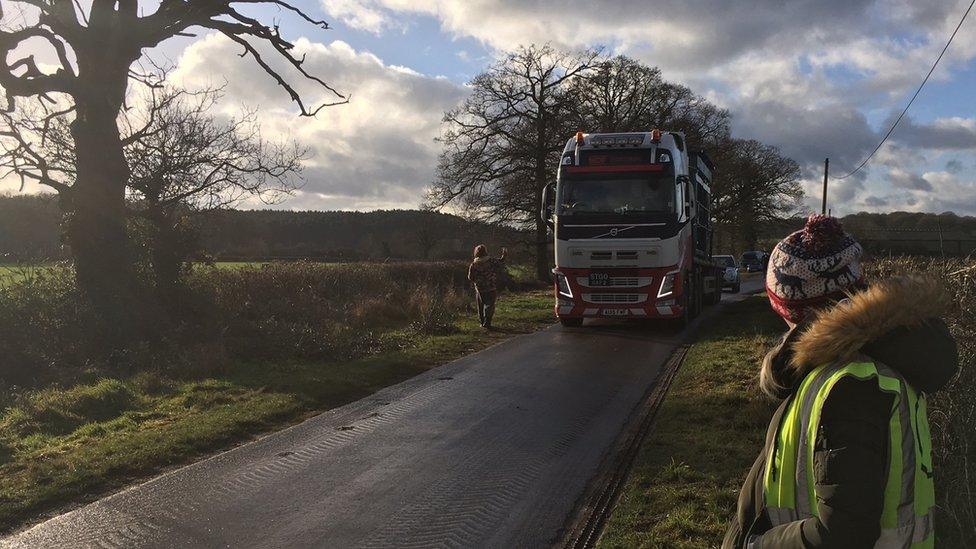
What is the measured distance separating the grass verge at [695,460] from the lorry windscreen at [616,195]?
16.0ft

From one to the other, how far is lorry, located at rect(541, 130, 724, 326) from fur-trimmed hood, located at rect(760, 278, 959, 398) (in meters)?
12.9

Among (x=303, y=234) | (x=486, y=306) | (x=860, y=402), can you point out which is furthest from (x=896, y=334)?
(x=303, y=234)

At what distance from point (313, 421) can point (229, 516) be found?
9.69 feet

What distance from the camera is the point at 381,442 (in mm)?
6910

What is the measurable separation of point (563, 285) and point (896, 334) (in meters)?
13.8

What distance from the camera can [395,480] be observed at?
5734 mm

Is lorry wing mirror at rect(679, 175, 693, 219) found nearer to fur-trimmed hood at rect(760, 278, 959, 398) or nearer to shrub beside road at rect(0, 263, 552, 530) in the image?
shrub beside road at rect(0, 263, 552, 530)

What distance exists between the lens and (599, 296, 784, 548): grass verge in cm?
450

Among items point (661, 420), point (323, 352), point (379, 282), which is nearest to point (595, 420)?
point (661, 420)

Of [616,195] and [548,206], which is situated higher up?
[616,195]

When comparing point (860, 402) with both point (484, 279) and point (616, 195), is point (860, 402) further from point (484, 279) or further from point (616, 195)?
point (484, 279)

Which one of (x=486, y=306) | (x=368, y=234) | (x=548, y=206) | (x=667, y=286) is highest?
(x=368, y=234)

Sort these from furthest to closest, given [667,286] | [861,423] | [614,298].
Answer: [614,298] → [667,286] → [861,423]

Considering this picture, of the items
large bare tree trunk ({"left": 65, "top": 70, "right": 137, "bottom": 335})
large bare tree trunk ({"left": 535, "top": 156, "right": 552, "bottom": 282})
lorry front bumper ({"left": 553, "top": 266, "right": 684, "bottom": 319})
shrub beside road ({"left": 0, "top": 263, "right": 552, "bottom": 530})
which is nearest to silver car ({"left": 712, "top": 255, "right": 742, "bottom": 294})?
large bare tree trunk ({"left": 535, "top": 156, "right": 552, "bottom": 282})
